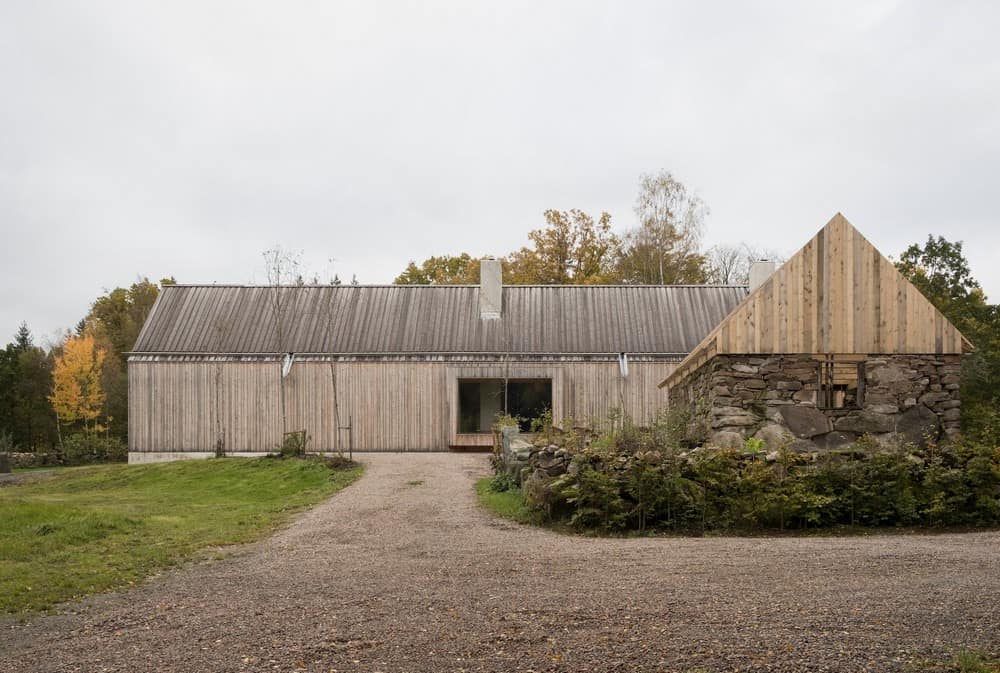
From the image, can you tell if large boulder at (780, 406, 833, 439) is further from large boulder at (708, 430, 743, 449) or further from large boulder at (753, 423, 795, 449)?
large boulder at (708, 430, 743, 449)

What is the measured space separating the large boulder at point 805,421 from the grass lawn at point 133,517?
8.09m

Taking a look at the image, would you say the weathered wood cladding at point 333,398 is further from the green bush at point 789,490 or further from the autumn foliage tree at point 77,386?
the green bush at point 789,490

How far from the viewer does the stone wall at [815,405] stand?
14.7 m

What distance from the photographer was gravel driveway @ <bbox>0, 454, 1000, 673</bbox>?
5.45m

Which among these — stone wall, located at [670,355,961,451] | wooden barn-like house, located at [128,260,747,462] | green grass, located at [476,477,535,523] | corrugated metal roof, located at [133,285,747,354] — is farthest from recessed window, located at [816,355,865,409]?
corrugated metal roof, located at [133,285,747,354]

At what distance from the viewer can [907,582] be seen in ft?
22.9

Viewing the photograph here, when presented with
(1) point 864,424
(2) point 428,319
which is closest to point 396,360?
(2) point 428,319

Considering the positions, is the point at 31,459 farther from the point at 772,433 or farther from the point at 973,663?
the point at 973,663

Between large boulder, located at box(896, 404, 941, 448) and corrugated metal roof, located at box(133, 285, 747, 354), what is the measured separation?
12416 millimetres

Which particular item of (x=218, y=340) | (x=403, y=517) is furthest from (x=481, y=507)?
(x=218, y=340)

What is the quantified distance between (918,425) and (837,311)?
229 centimetres

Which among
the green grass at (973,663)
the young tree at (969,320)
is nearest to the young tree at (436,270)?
the young tree at (969,320)

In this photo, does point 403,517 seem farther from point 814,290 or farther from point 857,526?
point 814,290

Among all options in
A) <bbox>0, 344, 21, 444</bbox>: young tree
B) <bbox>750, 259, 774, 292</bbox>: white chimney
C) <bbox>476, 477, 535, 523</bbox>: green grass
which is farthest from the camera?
<bbox>0, 344, 21, 444</bbox>: young tree
